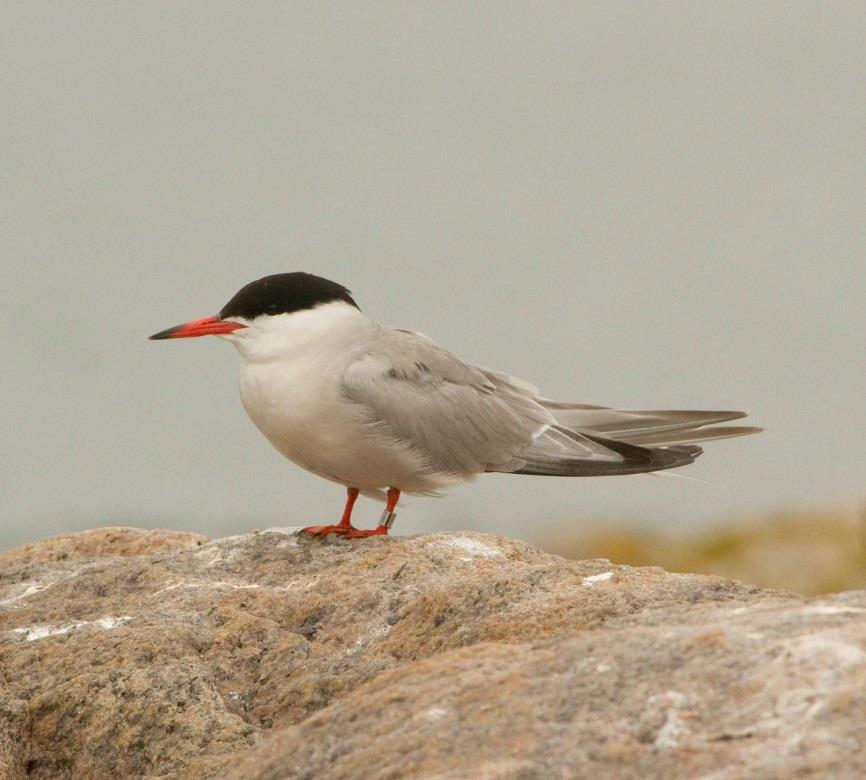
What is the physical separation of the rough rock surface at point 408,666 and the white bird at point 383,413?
2.10ft

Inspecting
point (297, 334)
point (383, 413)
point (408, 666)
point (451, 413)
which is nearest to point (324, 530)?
point (383, 413)

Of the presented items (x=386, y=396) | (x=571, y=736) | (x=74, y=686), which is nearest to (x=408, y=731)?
(x=571, y=736)

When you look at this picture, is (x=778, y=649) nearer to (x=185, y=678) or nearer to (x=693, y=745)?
(x=693, y=745)

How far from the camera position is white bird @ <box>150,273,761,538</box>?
246 inches

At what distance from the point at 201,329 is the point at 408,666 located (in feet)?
10.8

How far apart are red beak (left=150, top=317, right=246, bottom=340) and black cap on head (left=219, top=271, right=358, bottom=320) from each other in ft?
0.16

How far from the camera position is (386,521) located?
250 inches

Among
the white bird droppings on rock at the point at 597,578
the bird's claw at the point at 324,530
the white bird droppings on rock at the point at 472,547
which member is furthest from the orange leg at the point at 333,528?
the white bird droppings on rock at the point at 597,578

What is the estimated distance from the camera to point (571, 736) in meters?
2.75

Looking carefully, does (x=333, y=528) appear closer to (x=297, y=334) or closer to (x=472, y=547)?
(x=472, y=547)

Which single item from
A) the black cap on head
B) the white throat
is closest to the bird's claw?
the white throat

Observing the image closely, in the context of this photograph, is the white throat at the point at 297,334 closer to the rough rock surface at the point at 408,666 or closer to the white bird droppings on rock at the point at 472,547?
the rough rock surface at the point at 408,666

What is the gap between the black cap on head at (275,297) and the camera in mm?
6480

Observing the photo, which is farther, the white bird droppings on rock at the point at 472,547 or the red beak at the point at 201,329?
the red beak at the point at 201,329
